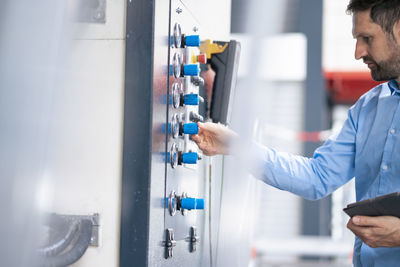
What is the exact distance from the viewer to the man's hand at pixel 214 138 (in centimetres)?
149

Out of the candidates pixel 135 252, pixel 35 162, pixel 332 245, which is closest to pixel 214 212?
pixel 135 252

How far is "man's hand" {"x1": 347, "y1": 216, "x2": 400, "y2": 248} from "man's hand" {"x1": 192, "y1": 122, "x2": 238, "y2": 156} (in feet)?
1.22

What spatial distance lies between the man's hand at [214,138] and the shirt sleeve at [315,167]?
0.18m

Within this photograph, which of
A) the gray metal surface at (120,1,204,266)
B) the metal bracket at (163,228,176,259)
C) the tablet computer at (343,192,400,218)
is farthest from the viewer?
the tablet computer at (343,192,400,218)

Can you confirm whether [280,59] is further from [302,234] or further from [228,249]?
[228,249]

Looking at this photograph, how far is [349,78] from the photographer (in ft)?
19.5

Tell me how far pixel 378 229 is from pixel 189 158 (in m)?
0.50

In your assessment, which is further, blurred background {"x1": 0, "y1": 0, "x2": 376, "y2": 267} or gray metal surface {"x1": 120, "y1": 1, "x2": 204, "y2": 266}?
gray metal surface {"x1": 120, "y1": 1, "x2": 204, "y2": 266}

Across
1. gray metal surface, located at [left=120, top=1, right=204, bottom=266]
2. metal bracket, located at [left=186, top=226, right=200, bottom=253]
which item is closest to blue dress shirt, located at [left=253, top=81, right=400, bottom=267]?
metal bracket, located at [left=186, top=226, right=200, bottom=253]

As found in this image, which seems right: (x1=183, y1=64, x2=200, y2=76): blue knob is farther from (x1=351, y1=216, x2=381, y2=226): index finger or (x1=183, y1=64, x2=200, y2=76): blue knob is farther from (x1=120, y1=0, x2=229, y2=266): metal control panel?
(x1=351, y1=216, x2=381, y2=226): index finger

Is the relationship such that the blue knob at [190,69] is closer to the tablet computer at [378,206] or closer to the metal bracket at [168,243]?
the metal bracket at [168,243]

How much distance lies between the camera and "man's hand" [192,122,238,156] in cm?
149

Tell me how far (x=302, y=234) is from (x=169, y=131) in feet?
16.2

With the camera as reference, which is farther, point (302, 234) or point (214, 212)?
point (302, 234)
